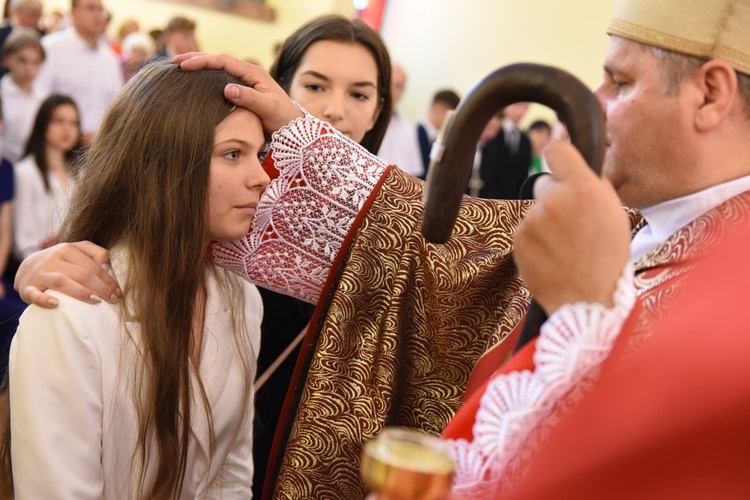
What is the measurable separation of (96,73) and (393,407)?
5.11m

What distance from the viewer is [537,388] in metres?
0.95

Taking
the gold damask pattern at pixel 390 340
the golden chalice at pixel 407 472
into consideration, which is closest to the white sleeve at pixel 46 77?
the gold damask pattern at pixel 390 340

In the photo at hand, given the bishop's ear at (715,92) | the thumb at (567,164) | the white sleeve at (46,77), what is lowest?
the white sleeve at (46,77)

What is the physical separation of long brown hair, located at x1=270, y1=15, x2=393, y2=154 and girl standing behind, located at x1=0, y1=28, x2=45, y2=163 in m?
3.25

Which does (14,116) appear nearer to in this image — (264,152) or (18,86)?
(18,86)

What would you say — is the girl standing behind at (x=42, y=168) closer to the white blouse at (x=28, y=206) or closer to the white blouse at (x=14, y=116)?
the white blouse at (x=28, y=206)

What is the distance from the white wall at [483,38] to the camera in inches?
351

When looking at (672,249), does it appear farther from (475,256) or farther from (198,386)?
(198,386)

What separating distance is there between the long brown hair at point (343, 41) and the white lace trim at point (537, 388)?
57.9 inches

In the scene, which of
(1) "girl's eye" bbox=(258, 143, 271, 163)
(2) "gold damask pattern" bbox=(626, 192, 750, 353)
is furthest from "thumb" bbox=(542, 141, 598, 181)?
(1) "girl's eye" bbox=(258, 143, 271, 163)

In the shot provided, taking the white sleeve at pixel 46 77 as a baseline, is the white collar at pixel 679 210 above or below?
above

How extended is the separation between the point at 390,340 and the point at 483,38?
8638 mm

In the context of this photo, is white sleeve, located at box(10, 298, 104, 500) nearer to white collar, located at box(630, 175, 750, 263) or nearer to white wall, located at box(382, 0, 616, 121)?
white collar, located at box(630, 175, 750, 263)

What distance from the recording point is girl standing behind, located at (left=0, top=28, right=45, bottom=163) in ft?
16.9
